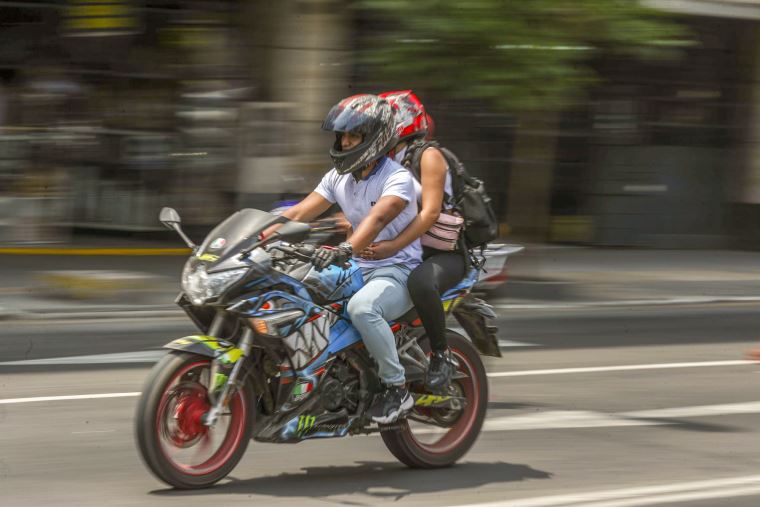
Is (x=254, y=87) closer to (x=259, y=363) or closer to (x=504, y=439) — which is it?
(x=504, y=439)

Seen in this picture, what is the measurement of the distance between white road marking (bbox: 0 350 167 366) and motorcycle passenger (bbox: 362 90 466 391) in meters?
3.68

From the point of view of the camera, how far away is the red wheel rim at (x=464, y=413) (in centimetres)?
655

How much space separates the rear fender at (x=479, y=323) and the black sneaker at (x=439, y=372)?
305 millimetres

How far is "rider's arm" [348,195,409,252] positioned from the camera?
586 centimetres

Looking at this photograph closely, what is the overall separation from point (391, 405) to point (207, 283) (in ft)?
3.62

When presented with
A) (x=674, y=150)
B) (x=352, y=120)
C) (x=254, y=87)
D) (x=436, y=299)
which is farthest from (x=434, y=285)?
(x=674, y=150)

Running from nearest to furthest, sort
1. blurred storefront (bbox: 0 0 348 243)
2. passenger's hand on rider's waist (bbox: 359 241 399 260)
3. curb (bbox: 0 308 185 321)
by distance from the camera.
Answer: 1. passenger's hand on rider's waist (bbox: 359 241 399 260)
2. curb (bbox: 0 308 185 321)
3. blurred storefront (bbox: 0 0 348 243)

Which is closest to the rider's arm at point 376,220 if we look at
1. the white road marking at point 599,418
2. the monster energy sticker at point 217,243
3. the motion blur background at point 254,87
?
the monster energy sticker at point 217,243

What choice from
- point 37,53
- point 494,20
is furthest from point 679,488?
point 37,53

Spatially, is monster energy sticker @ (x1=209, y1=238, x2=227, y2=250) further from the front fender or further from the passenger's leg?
the passenger's leg

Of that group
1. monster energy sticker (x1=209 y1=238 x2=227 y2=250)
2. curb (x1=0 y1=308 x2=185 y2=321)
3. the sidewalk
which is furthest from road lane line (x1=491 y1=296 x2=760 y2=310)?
monster energy sticker (x1=209 y1=238 x2=227 y2=250)

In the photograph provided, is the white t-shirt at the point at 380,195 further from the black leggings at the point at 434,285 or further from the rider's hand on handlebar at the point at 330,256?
the rider's hand on handlebar at the point at 330,256

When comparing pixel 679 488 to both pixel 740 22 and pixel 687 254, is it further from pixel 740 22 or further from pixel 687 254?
pixel 740 22

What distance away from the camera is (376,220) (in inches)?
233
